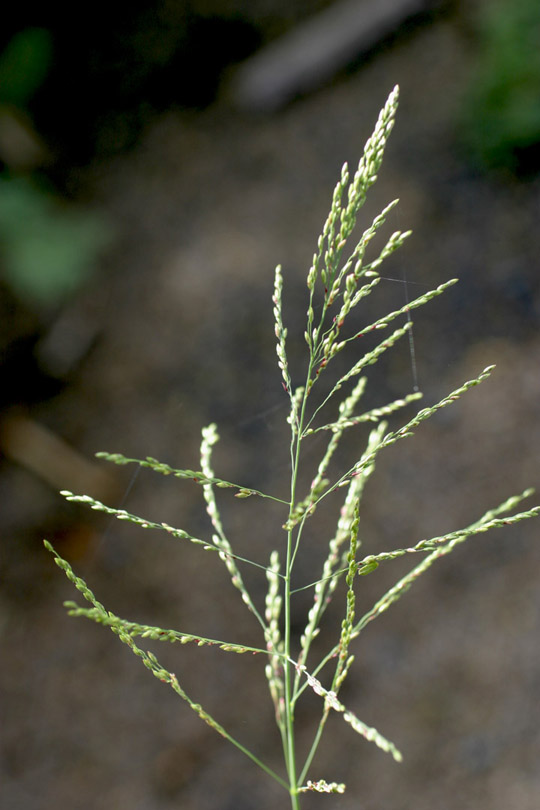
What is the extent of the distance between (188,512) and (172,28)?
8.01 ft

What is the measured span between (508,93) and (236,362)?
1.45 metres

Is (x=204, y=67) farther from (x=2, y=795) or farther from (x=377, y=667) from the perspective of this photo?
(x=2, y=795)

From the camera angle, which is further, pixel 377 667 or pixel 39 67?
pixel 39 67

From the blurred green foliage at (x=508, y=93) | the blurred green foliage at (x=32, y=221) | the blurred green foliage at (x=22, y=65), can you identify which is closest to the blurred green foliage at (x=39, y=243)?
the blurred green foliage at (x=32, y=221)

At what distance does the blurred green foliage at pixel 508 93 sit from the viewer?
2.54m

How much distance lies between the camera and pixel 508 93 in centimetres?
260

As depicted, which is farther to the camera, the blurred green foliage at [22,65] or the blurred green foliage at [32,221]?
the blurred green foliage at [22,65]

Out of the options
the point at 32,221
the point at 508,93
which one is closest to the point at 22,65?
the point at 32,221

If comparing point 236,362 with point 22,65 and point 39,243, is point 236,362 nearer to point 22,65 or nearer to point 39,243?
point 39,243

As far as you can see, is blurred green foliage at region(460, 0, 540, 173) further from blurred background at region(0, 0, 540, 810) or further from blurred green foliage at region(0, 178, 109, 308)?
blurred green foliage at region(0, 178, 109, 308)

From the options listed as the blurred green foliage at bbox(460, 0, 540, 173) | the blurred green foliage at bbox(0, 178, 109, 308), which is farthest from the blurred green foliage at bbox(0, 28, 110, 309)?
the blurred green foliage at bbox(460, 0, 540, 173)

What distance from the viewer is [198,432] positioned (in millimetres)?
2666

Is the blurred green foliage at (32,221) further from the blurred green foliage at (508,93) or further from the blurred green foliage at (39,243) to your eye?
the blurred green foliage at (508,93)

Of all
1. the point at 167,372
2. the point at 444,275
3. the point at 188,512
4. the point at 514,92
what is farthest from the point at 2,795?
the point at 514,92
